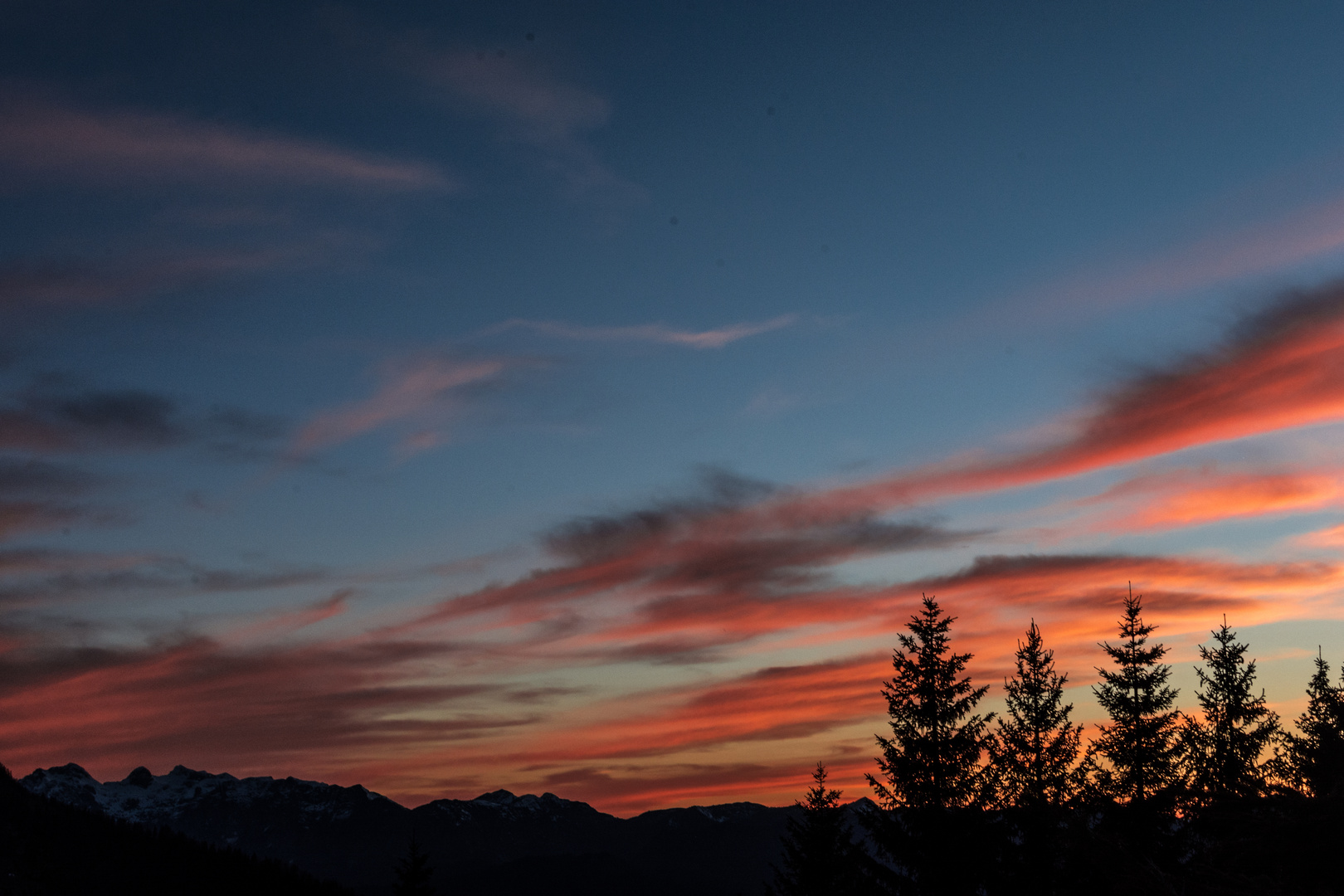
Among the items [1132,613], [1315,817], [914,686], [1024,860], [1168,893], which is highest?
[1132,613]

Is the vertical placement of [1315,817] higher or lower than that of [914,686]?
lower

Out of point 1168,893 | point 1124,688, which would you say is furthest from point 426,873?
point 1168,893

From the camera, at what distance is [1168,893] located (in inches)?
431

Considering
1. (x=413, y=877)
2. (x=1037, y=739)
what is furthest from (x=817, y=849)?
(x=413, y=877)

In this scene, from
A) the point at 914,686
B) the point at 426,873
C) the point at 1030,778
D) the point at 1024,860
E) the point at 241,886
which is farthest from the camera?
the point at 241,886

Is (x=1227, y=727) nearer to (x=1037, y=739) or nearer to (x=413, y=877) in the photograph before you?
(x=1037, y=739)

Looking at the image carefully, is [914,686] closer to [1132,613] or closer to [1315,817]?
[1132,613]

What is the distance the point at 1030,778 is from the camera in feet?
147

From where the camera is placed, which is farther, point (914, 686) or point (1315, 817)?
point (914, 686)

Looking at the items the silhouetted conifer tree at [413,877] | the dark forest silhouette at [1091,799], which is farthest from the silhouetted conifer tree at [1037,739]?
the silhouetted conifer tree at [413,877]

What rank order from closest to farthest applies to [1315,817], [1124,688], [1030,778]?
1. [1315,817]
2. [1124,688]
3. [1030,778]

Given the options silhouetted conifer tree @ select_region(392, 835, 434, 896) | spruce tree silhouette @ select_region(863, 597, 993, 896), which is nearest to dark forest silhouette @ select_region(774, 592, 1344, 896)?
spruce tree silhouette @ select_region(863, 597, 993, 896)

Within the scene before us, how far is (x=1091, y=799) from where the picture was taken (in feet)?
108

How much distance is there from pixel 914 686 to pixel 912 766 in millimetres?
2565
